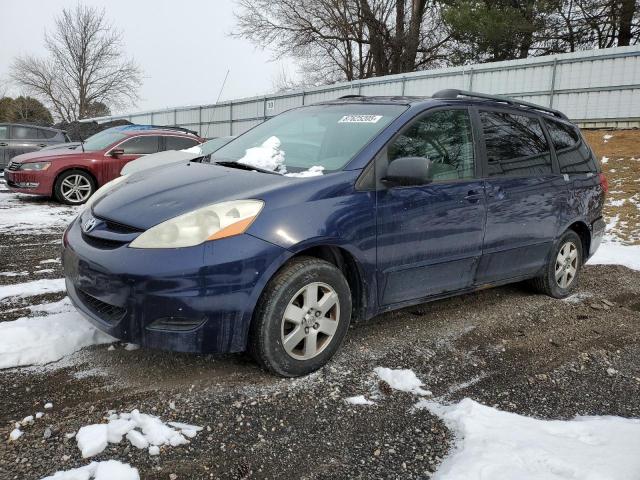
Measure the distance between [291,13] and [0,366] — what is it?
29742mm

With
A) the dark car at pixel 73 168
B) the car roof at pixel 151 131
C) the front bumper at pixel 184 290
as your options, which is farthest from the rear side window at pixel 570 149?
the car roof at pixel 151 131

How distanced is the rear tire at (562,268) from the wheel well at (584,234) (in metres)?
0.07

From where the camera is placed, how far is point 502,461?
2.28 metres

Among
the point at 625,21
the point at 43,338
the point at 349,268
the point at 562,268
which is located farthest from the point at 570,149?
the point at 625,21

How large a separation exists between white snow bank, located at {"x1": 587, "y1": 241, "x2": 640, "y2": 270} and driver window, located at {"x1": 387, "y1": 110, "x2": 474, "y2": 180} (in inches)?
140

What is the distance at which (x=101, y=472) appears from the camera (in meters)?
2.09

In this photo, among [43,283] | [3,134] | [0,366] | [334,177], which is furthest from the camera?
[3,134]

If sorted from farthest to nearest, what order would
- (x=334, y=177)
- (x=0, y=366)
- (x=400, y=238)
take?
(x=400, y=238), (x=334, y=177), (x=0, y=366)

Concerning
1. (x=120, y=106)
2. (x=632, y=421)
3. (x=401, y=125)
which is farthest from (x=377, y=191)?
(x=120, y=106)

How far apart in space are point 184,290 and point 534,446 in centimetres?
177

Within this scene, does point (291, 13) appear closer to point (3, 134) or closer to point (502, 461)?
point (3, 134)

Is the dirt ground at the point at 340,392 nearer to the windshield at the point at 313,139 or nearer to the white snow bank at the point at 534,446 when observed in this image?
the white snow bank at the point at 534,446

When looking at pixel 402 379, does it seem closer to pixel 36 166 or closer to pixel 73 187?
pixel 73 187

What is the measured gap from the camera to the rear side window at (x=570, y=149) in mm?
4789
